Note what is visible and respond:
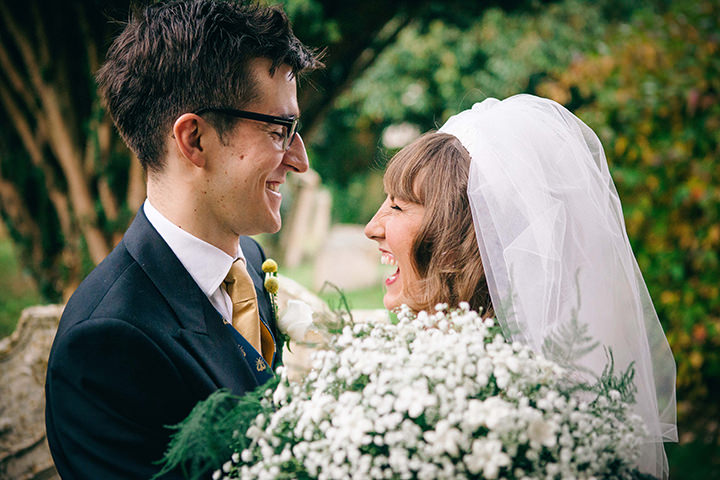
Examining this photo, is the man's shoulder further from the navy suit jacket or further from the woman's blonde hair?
the woman's blonde hair

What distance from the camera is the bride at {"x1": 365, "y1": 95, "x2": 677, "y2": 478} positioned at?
2.06 meters

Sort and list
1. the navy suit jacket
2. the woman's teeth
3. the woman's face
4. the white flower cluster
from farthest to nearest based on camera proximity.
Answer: the woman's teeth < the woman's face < the navy suit jacket < the white flower cluster

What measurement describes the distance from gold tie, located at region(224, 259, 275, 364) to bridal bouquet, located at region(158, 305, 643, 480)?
636mm

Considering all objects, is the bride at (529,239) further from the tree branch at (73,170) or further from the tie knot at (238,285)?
the tree branch at (73,170)

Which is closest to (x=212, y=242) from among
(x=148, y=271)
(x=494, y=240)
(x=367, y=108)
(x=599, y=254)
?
(x=148, y=271)

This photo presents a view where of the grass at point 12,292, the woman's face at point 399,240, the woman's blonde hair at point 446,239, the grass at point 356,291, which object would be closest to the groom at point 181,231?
the woman's face at point 399,240

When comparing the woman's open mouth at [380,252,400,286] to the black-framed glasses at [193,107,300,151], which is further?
the woman's open mouth at [380,252,400,286]

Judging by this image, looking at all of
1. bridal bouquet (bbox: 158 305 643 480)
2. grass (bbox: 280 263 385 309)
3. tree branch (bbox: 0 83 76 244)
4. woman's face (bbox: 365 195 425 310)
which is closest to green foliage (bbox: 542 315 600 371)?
bridal bouquet (bbox: 158 305 643 480)

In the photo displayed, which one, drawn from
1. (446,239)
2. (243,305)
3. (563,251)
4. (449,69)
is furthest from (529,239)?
(449,69)

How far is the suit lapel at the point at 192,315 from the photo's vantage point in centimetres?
199

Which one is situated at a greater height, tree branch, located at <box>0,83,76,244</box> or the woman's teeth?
the woman's teeth

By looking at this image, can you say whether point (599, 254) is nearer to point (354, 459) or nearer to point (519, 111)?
point (519, 111)

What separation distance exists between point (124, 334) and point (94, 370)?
15 centimetres

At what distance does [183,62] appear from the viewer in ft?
7.11
